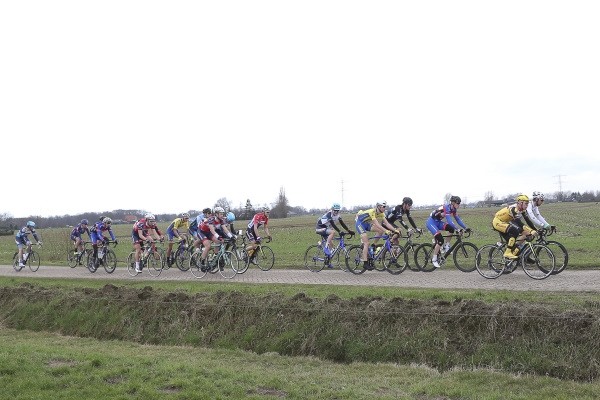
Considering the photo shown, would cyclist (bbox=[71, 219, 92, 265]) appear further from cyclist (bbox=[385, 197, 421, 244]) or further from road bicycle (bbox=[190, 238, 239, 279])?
cyclist (bbox=[385, 197, 421, 244])

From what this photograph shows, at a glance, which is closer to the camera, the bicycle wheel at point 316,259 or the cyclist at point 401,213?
the cyclist at point 401,213

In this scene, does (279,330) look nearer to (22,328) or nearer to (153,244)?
(22,328)

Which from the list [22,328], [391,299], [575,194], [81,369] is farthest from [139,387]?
[575,194]

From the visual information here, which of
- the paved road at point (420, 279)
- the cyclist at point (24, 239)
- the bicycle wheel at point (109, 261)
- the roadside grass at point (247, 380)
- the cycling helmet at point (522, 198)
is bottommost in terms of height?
the roadside grass at point (247, 380)

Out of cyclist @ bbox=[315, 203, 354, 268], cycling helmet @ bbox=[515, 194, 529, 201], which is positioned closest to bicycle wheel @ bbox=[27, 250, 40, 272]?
cyclist @ bbox=[315, 203, 354, 268]

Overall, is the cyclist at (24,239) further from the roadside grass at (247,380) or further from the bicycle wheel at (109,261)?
the roadside grass at (247,380)

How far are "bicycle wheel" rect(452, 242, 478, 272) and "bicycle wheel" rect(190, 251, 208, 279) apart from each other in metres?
8.49

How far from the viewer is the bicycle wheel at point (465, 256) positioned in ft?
50.6

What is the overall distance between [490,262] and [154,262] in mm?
12118

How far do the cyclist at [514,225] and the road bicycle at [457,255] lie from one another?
1111mm

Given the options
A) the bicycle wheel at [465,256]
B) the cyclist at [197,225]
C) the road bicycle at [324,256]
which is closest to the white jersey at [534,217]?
the bicycle wheel at [465,256]

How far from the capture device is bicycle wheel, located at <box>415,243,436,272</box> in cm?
1642

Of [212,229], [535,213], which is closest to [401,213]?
[535,213]

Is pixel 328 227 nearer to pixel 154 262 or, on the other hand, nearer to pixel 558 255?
pixel 154 262
